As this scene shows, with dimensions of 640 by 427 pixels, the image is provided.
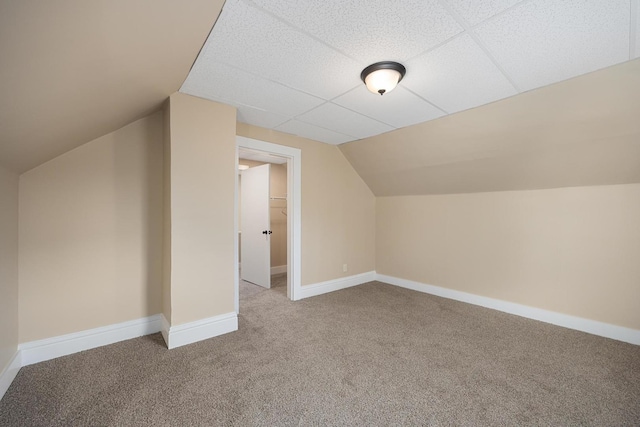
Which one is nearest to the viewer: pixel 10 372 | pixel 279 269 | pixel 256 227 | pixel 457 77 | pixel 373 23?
pixel 373 23

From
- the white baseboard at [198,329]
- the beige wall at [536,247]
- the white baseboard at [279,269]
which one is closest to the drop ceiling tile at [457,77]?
the beige wall at [536,247]

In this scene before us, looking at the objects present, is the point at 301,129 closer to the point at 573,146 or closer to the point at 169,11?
the point at 169,11

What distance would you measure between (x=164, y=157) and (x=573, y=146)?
3989 millimetres

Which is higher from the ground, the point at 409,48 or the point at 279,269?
the point at 409,48

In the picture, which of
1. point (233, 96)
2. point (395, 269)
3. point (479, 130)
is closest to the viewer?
point (233, 96)

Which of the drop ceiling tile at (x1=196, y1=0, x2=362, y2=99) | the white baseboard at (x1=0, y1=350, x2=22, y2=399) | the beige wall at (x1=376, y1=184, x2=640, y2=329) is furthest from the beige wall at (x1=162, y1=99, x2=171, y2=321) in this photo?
the beige wall at (x1=376, y1=184, x2=640, y2=329)

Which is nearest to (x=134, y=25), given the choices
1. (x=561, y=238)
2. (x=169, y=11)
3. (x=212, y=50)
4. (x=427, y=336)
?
(x=169, y=11)

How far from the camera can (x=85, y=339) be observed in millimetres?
2285

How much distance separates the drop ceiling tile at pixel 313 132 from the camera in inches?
125

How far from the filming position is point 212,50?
5.63 ft

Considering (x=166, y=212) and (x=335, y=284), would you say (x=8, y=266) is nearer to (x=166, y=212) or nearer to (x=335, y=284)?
(x=166, y=212)

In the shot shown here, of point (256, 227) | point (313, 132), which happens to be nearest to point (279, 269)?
point (256, 227)

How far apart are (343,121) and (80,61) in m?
2.30

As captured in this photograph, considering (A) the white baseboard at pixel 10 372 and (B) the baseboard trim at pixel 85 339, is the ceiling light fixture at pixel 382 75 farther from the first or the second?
(A) the white baseboard at pixel 10 372
